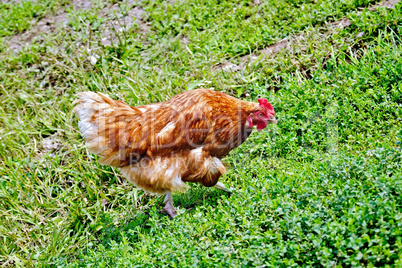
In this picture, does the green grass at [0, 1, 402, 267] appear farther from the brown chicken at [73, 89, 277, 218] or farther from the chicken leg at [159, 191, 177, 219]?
the brown chicken at [73, 89, 277, 218]

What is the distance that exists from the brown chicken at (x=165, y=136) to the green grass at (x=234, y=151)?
44 cm

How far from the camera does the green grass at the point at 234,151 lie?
319 centimetres

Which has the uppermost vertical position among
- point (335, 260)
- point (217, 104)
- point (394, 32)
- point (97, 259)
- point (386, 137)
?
point (394, 32)

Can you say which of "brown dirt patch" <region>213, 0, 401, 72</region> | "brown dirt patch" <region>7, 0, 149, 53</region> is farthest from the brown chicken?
"brown dirt patch" <region>7, 0, 149, 53</region>

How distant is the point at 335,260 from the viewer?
115 inches

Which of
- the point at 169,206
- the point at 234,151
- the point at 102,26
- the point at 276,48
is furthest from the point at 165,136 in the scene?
the point at 102,26

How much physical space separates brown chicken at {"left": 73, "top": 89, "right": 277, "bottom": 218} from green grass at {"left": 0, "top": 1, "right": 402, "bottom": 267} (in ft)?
1.43

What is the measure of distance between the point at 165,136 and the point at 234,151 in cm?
135

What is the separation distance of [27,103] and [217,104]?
3.91 meters

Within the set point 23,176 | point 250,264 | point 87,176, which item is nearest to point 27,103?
point 23,176

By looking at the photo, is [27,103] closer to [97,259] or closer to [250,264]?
[97,259]

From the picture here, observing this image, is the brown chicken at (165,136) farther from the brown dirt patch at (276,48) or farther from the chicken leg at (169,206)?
the brown dirt patch at (276,48)

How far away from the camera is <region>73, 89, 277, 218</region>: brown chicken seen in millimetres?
4242

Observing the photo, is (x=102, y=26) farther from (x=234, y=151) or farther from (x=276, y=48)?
(x=234, y=151)
